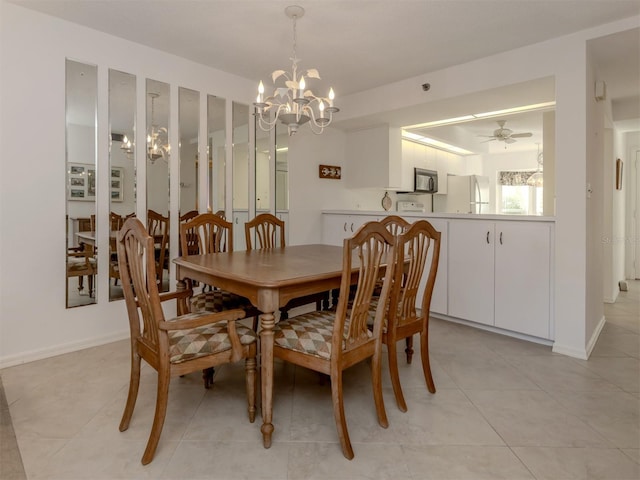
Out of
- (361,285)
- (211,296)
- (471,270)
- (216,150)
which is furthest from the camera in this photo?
(216,150)

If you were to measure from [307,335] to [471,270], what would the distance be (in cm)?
216

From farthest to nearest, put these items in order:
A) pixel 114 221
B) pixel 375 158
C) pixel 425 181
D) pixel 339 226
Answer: pixel 425 181 → pixel 375 158 → pixel 339 226 → pixel 114 221

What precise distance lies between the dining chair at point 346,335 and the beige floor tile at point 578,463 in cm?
62

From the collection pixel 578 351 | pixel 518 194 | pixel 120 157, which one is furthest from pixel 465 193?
pixel 120 157

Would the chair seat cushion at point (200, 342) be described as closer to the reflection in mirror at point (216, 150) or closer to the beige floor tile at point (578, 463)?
the beige floor tile at point (578, 463)

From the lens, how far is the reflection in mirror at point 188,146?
334 centimetres

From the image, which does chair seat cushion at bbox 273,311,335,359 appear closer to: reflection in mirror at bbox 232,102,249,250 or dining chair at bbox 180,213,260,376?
dining chair at bbox 180,213,260,376

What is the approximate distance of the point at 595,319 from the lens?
312cm

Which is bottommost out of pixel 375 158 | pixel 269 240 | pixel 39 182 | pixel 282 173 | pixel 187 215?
pixel 269 240

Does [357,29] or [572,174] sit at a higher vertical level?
[357,29]

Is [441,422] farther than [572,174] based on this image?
No

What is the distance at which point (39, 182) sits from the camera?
2590mm

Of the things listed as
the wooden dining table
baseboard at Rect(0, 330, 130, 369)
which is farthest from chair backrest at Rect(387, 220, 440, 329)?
baseboard at Rect(0, 330, 130, 369)

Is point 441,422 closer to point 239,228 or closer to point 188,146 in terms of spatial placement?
point 239,228
